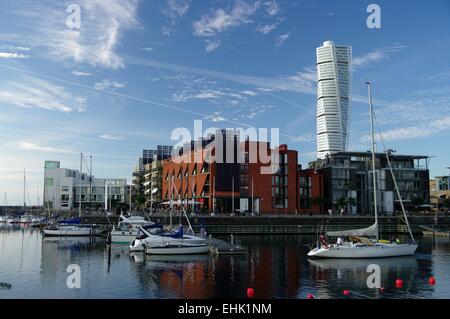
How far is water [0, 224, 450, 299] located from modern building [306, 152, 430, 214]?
72.5 meters

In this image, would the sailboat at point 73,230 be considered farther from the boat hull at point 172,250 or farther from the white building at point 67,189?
the white building at point 67,189

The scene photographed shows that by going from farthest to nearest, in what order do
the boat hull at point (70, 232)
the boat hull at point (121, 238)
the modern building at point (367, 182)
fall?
1. the modern building at point (367, 182)
2. the boat hull at point (70, 232)
3. the boat hull at point (121, 238)

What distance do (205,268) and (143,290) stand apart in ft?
37.8

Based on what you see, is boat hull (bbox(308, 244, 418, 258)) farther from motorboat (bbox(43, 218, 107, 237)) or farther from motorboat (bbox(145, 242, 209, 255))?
motorboat (bbox(43, 218, 107, 237))

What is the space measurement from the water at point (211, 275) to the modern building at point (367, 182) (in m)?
72.5

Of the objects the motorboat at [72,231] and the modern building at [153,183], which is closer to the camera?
the motorboat at [72,231]

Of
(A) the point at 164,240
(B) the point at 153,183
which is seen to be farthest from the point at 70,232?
(B) the point at 153,183

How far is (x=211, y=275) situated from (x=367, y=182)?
→ 104012 millimetres

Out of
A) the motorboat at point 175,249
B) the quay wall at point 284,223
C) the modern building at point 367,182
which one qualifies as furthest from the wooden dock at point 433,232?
the motorboat at point 175,249

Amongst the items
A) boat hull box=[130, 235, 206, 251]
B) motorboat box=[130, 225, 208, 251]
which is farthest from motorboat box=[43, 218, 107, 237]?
boat hull box=[130, 235, 206, 251]

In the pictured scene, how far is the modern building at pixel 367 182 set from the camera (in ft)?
422

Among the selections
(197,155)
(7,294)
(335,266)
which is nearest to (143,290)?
(7,294)
